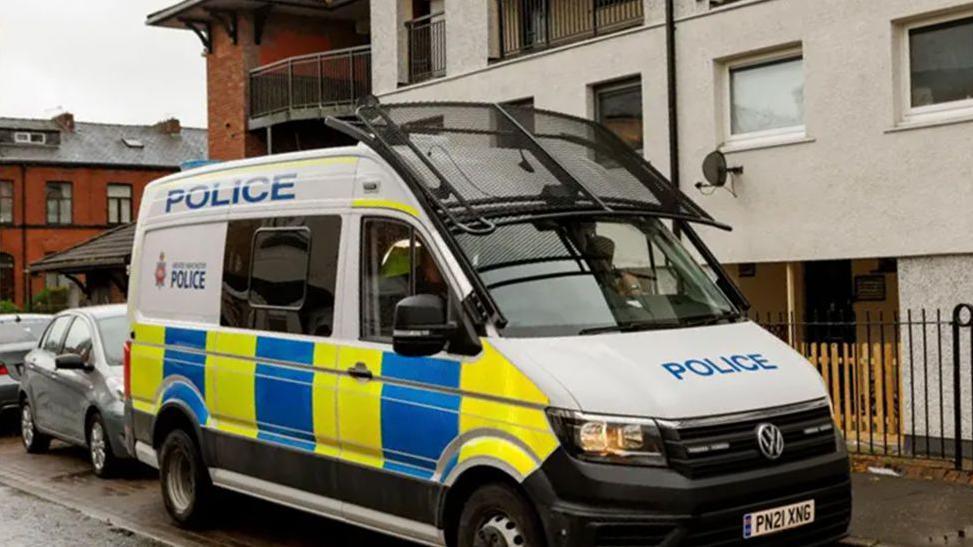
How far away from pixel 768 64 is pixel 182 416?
26.5 feet

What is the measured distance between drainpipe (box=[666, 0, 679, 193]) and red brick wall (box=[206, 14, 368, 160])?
12694 mm

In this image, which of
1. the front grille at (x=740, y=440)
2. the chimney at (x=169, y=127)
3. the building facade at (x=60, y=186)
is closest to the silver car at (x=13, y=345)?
the front grille at (x=740, y=440)

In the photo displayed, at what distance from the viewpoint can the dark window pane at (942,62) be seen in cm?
1155

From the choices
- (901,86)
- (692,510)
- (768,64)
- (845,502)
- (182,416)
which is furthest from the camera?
(768,64)

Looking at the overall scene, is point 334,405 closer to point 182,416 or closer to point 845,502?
point 182,416

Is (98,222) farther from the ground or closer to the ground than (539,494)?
farther from the ground

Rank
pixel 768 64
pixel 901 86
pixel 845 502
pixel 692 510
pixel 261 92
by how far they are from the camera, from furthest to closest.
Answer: pixel 261 92 < pixel 768 64 < pixel 901 86 < pixel 845 502 < pixel 692 510

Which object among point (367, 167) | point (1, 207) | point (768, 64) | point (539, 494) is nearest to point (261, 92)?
point (768, 64)

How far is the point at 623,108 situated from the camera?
15461 mm

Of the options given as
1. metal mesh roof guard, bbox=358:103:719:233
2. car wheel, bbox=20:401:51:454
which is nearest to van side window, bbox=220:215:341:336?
metal mesh roof guard, bbox=358:103:719:233

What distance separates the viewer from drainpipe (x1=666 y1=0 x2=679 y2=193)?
1417cm

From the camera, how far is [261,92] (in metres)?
24.6

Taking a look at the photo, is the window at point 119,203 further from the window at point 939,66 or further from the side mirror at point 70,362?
the window at point 939,66

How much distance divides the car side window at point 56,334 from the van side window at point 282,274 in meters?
5.52
